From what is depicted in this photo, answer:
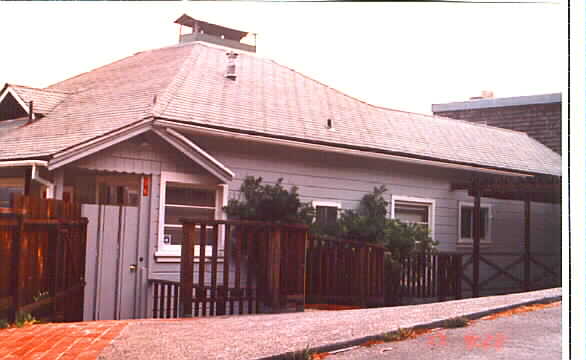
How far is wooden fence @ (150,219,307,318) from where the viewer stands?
25.5 ft

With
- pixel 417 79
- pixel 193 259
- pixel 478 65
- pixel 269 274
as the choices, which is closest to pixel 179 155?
pixel 193 259

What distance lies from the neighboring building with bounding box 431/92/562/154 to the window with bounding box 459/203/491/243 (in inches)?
33.8

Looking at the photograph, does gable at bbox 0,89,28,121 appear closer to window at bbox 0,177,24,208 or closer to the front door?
window at bbox 0,177,24,208

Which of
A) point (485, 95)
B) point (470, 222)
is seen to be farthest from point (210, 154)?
point (485, 95)

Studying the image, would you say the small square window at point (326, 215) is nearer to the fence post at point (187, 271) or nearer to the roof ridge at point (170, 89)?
the fence post at point (187, 271)

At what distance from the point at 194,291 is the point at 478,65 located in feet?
11.1

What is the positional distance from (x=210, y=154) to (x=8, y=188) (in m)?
1.85

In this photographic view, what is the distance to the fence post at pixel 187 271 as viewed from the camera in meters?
7.75

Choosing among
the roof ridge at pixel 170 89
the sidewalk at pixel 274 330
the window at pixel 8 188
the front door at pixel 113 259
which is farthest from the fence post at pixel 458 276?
the window at pixel 8 188

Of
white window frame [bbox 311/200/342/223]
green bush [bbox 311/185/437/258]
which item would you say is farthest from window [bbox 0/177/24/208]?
green bush [bbox 311/185/437/258]

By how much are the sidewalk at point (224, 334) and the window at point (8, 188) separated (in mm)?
1064

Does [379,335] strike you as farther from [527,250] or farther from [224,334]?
[527,250]

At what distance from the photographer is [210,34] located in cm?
729

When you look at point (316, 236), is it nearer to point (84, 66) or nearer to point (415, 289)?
point (415, 289)
